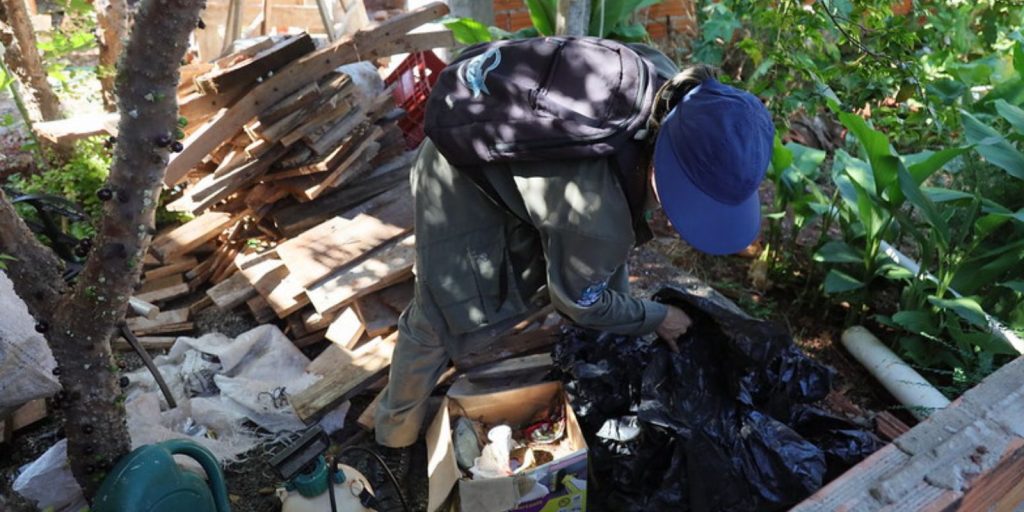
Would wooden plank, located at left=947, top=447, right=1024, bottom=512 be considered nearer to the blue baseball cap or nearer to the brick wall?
the blue baseball cap

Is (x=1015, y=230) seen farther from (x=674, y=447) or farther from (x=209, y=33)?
(x=209, y=33)

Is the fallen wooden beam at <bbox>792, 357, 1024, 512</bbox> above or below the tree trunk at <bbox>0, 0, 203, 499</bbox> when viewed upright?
below

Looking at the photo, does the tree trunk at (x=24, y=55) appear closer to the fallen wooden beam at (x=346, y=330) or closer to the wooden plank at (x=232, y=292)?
the wooden plank at (x=232, y=292)

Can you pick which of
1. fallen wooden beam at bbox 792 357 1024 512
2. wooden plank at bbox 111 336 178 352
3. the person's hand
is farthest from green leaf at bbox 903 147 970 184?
wooden plank at bbox 111 336 178 352

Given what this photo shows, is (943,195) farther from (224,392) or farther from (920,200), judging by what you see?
(224,392)

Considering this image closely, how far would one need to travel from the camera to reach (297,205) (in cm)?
452

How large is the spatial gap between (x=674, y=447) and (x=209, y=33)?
5665mm

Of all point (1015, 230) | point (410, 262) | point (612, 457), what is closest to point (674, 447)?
point (612, 457)

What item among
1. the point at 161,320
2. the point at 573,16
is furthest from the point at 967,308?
the point at 161,320

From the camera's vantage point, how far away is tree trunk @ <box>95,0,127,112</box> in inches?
188

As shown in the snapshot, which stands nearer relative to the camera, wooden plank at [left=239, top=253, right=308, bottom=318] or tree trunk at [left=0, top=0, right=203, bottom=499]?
tree trunk at [left=0, top=0, right=203, bottom=499]

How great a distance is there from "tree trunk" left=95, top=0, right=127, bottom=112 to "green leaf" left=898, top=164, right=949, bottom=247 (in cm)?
451

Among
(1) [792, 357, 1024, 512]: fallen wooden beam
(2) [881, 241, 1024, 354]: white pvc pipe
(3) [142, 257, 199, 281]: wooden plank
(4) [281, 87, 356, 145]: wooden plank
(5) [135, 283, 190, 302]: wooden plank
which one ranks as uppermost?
(4) [281, 87, 356, 145]: wooden plank

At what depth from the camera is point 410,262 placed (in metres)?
3.90
